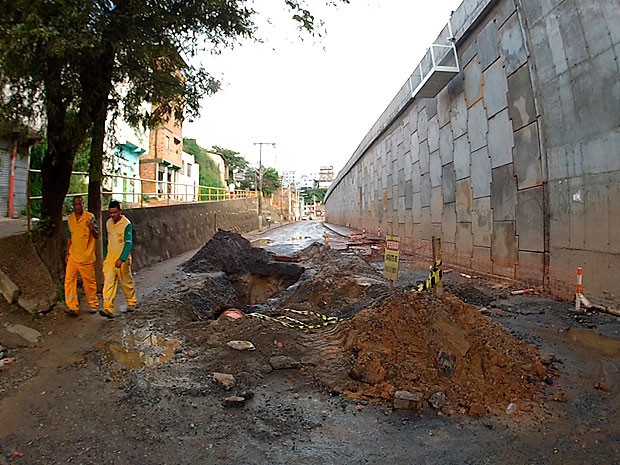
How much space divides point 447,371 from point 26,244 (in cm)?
664

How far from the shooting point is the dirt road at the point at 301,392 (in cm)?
338

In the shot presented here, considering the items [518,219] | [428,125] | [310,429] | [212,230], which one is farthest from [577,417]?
[212,230]

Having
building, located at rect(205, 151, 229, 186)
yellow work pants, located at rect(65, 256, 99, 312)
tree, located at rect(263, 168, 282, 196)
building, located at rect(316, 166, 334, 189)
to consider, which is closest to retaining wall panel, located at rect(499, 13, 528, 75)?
yellow work pants, located at rect(65, 256, 99, 312)

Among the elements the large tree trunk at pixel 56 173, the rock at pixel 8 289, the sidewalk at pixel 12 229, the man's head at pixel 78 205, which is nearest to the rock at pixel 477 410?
the man's head at pixel 78 205

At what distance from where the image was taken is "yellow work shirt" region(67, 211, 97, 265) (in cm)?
658

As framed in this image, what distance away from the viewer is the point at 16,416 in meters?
3.89

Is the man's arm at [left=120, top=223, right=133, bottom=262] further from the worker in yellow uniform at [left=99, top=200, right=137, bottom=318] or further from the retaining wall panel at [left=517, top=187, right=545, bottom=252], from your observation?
the retaining wall panel at [left=517, top=187, right=545, bottom=252]

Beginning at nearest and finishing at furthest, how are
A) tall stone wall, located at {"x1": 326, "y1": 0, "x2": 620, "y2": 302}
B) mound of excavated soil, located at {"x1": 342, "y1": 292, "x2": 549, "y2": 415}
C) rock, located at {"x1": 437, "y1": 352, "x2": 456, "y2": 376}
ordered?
mound of excavated soil, located at {"x1": 342, "y1": 292, "x2": 549, "y2": 415} → rock, located at {"x1": 437, "y1": 352, "x2": 456, "y2": 376} → tall stone wall, located at {"x1": 326, "y1": 0, "x2": 620, "y2": 302}

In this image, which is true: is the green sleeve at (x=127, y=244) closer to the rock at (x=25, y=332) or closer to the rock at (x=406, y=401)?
the rock at (x=25, y=332)

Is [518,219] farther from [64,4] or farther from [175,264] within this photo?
[175,264]

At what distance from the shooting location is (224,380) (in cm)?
458

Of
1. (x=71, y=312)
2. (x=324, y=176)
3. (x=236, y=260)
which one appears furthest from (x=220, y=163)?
(x=324, y=176)

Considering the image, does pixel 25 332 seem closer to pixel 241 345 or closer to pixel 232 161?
pixel 241 345

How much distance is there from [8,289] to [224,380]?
154 inches
